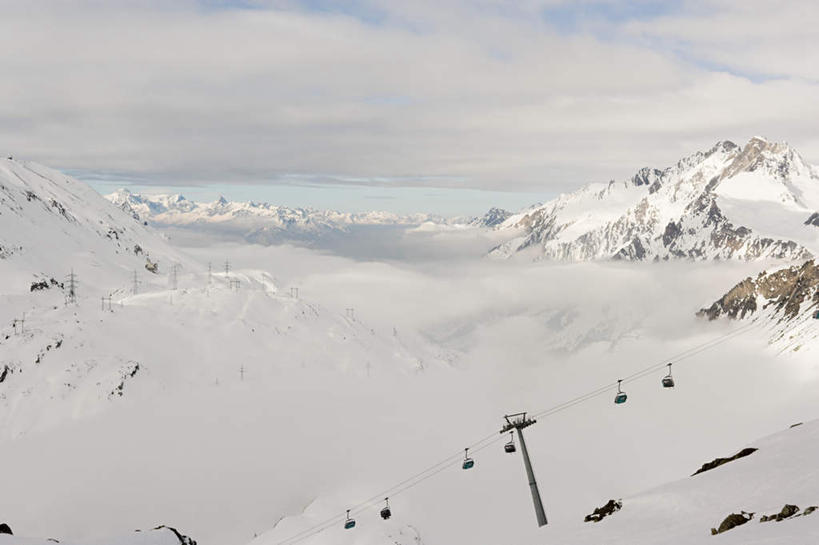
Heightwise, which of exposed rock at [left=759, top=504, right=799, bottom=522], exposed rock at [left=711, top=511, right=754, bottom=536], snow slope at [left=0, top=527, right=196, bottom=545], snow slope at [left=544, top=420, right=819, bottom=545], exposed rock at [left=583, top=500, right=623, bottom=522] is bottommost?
exposed rock at [left=583, top=500, right=623, bottom=522]

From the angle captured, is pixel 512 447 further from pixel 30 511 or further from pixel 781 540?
pixel 30 511

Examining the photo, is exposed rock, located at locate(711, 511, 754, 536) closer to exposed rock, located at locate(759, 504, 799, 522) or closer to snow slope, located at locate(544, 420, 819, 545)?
snow slope, located at locate(544, 420, 819, 545)

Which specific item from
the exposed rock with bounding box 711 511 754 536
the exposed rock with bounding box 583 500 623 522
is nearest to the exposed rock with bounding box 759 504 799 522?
the exposed rock with bounding box 711 511 754 536

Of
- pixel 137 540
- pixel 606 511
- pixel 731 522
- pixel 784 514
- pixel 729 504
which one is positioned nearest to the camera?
pixel 784 514

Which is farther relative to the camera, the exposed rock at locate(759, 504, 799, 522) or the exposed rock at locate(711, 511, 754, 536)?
the exposed rock at locate(711, 511, 754, 536)

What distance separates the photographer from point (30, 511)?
198250 millimetres

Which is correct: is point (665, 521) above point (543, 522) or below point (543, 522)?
above

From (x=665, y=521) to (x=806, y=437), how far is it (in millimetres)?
12611

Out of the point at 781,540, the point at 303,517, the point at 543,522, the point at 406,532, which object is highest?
the point at 781,540

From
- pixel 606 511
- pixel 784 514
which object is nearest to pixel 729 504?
pixel 784 514

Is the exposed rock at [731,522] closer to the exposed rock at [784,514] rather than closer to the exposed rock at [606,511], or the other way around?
the exposed rock at [784,514]

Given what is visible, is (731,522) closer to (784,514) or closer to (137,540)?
(784,514)

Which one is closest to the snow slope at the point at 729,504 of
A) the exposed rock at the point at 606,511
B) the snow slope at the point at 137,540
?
the exposed rock at the point at 606,511

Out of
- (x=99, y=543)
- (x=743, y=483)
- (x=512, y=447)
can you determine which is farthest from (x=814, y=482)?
(x=99, y=543)
